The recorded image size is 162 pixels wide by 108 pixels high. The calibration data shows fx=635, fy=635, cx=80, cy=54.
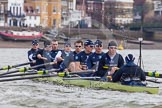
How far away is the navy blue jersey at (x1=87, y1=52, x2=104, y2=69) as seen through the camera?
19497mm

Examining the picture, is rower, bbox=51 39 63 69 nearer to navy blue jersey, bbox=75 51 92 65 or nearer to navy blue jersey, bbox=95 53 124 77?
navy blue jersey, bbox=75 51 92 65

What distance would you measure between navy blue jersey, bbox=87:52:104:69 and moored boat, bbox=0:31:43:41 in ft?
194

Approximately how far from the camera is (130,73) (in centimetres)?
1752

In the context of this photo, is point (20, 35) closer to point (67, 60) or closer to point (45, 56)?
point (45, 56)

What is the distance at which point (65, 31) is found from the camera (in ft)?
292

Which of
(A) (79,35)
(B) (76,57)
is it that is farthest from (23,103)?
(A) (79,35)

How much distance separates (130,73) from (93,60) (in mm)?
2378

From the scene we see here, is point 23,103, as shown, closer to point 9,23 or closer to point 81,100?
point 81,100

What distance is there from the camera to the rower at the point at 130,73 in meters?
17.4

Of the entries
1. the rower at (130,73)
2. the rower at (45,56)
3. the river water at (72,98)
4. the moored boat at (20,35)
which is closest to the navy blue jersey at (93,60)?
the river water at (72,98)

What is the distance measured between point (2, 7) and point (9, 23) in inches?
107

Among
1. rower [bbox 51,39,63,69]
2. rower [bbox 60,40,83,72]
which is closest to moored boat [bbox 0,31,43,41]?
rower [bbox 51,39,63,69]

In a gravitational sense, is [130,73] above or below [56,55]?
below

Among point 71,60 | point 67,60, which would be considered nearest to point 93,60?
point 71,60
